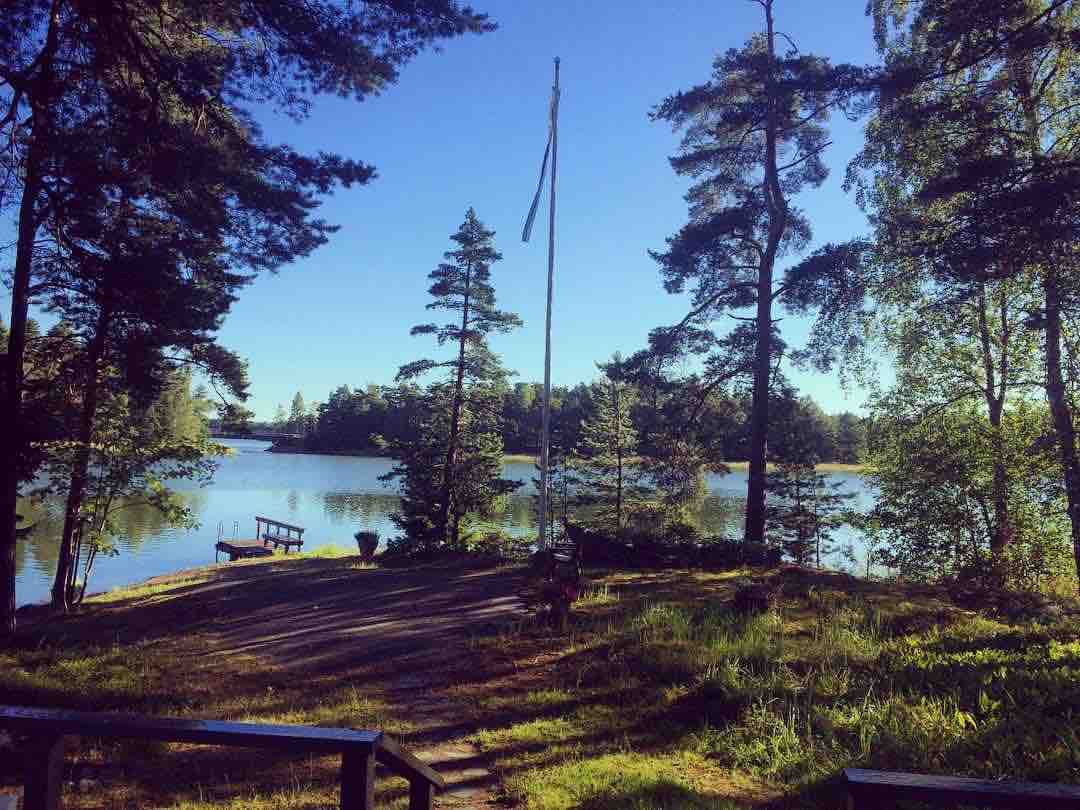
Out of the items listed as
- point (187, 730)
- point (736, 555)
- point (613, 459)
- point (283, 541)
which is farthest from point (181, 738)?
point (283, 541)

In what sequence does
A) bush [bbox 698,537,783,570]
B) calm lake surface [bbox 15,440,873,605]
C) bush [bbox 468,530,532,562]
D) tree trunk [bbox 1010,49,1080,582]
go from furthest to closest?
1. calm lake surface [bbox 15,440,873,605]
2. bush [bbox 468,530,532,562]
3. bush [bbox 698,537,783,570]
4. tree trunk [bbox 1010,49,1080,582]

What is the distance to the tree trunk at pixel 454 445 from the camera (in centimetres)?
2348

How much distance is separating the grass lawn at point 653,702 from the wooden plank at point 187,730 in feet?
8.94

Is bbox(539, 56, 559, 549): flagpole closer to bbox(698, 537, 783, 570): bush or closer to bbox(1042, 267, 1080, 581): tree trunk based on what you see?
bbox(698, 537, 783, 570): bush

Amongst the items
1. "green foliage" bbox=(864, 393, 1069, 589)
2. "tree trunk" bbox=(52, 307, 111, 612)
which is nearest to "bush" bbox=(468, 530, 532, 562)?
"tree trunk" bbox=(52, 307, 111, 612)

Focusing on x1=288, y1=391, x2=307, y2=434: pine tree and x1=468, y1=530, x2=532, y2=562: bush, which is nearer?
x1=468, y1=530, x2=532, y2=562: bush

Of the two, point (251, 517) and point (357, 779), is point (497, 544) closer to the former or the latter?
point (357, 779)

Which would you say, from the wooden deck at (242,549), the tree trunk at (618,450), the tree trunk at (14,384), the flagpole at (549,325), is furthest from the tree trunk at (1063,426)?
the wooden deck at (242,549)

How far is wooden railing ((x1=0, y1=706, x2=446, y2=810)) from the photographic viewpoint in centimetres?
199

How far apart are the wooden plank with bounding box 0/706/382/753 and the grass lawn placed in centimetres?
272

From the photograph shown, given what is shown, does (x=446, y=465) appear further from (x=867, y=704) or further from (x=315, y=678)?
(x=867, y=704)

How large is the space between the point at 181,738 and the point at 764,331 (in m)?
16.4

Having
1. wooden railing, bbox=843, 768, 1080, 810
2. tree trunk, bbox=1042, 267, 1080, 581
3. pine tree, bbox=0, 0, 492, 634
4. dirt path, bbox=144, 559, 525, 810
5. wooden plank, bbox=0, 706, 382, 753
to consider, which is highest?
pine tree, bbox=0, 0, 492, 634

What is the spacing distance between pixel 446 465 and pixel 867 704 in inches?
765
